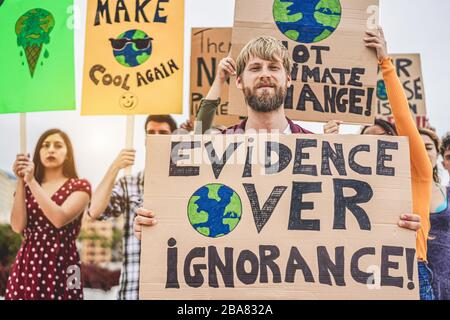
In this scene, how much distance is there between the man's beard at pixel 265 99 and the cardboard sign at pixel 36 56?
98 centimetres

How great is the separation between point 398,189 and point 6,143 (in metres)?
1.91

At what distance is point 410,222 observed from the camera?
5.62 feet

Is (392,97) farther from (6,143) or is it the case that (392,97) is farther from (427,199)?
(6,143)

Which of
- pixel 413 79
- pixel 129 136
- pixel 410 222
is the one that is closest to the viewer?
pixel 410 222

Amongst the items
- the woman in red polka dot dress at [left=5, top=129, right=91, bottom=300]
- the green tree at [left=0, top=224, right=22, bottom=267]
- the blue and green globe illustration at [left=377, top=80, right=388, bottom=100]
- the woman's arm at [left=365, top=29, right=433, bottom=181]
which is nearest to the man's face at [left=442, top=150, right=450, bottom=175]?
the blue and green globe illustration at [left=377, top=80, right=388, bottom=100]

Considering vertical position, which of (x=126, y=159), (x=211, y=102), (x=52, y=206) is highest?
(x=211, y=102)

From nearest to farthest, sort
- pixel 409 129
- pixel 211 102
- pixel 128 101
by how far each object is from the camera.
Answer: pixel 409 129, pixel 211 102, pixel 128 101

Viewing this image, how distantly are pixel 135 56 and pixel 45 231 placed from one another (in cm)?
91

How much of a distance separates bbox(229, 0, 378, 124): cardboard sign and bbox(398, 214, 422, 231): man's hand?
547 millimetres

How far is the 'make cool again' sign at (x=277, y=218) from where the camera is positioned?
1.71 meters

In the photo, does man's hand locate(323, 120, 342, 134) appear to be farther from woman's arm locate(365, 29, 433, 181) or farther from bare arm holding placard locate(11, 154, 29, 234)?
bare arm holding placard locate(11, 154, 29, 234)

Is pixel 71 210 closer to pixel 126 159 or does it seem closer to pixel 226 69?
pixel 126 159

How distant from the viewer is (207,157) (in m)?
1.80

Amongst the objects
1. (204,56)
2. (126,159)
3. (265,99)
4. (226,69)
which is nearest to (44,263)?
(126,159)
